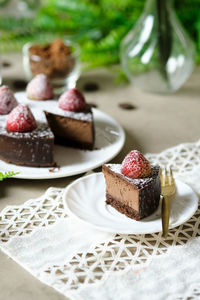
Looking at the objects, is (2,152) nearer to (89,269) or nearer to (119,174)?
(119,174)

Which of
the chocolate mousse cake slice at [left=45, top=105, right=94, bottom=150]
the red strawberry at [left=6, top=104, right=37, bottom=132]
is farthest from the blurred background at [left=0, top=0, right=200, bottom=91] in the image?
the red strawberry at [left=6, top=104, right=37, bottom=132]

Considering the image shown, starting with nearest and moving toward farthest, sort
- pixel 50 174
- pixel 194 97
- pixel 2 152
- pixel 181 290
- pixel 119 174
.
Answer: pixel 181 290 < pixel 119 174 < pixel 50 174 < pixel 2 152 < pixel 194 97

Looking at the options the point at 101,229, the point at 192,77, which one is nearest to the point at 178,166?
the point at 101,229

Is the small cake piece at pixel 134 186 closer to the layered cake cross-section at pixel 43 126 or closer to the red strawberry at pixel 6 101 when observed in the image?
the layered cake cross-section at pixel 43 126

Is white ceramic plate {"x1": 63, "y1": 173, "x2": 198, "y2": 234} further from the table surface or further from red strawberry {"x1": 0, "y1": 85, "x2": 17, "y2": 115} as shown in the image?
red strawberry {"x1": 0, "y1": 85, "x2": 17, "y2": 115}

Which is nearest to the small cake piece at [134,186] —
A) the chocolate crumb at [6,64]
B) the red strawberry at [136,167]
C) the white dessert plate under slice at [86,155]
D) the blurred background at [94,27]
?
the red strawberry at [136,167]

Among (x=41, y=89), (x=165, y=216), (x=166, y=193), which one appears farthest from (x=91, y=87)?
(x=165, y=216)
